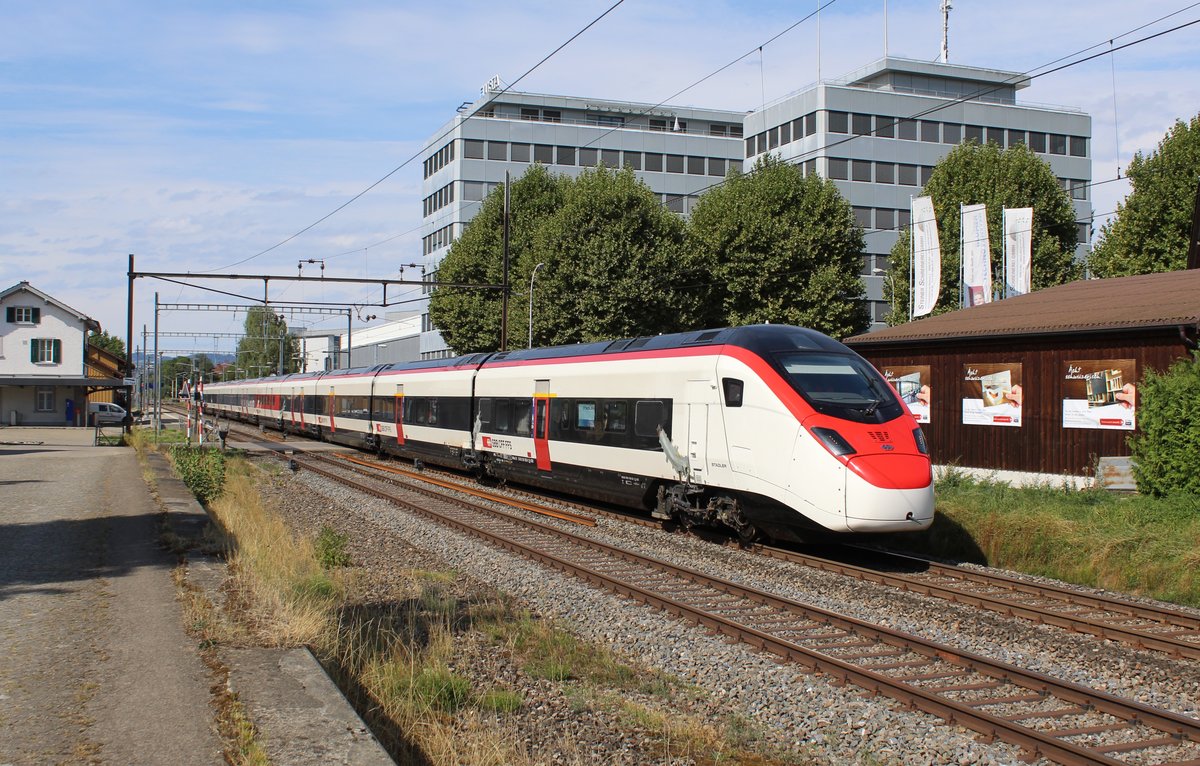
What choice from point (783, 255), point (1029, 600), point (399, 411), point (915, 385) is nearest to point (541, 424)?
point (915, 385)

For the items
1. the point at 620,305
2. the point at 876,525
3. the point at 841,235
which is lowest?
the point at 876,525

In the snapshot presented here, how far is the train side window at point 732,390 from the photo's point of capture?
1349 centimetres

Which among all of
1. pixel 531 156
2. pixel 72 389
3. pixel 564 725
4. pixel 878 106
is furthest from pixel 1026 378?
pixel 72 389

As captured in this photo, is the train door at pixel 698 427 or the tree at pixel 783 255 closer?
the train door at pixel 698 427

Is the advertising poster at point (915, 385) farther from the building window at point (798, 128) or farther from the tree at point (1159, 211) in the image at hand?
the building window at point (798, 128)

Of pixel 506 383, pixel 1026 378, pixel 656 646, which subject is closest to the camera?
pixel 656 646

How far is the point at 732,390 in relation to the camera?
1367cm

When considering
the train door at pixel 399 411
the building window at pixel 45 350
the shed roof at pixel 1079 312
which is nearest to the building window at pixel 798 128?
the shed roof at pixel 1079 312

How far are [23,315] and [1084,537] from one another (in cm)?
6215

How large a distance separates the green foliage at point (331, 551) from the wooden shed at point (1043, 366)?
513 inches

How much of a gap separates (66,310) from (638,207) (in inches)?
1569

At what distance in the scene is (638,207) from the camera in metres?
38.9

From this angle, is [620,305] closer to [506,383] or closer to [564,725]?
[506,383]

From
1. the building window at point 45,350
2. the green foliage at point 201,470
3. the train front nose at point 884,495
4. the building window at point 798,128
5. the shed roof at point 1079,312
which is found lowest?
the green foliage at point 201,470
